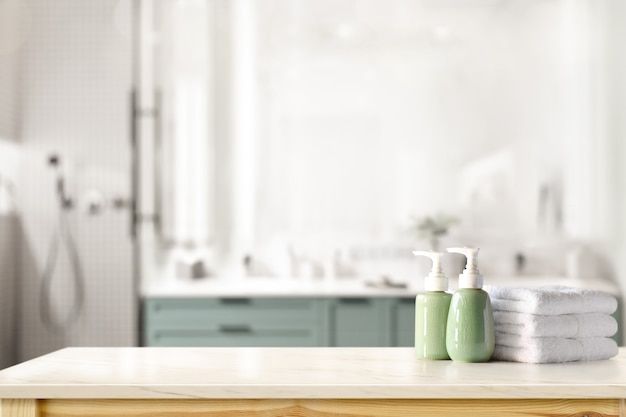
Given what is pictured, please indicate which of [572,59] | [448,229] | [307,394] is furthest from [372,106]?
[307,394]

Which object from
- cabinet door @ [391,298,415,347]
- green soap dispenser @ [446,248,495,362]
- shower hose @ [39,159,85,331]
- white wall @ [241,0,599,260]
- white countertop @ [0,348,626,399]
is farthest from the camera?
white wall @ [241,0,599,260]

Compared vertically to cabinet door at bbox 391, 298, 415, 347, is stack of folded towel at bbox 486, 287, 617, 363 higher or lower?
higher

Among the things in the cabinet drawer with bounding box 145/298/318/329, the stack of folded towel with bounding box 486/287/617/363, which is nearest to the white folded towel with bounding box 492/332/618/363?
the stack of folded towel with bounding box 486/287/617/363

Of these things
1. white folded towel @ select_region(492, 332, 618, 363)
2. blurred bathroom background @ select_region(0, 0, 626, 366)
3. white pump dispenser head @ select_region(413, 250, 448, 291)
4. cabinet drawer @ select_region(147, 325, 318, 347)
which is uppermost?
blurred bathroom background @ select_region(0, 0, 626, 366)

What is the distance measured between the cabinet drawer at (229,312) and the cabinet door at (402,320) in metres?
0.42

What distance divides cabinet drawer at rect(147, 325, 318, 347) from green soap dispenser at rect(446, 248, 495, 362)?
242cm

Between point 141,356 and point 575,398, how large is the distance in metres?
0.97

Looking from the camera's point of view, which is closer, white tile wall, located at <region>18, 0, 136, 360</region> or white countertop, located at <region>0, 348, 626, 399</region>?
white countertop, located at <region>0, 348, 626, 399</region>

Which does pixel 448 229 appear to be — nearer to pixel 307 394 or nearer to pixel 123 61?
pixel 123 61

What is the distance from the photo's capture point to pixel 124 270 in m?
4.38

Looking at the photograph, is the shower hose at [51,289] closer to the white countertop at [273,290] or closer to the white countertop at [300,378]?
the white countertop at [273,290]

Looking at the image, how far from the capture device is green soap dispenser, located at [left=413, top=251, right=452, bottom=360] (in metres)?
1.71

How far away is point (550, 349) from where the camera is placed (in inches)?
66.2

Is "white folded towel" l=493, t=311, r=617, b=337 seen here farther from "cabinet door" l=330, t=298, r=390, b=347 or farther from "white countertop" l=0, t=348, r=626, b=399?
"cabinet door" l=330, t=298, r=390, b=347
